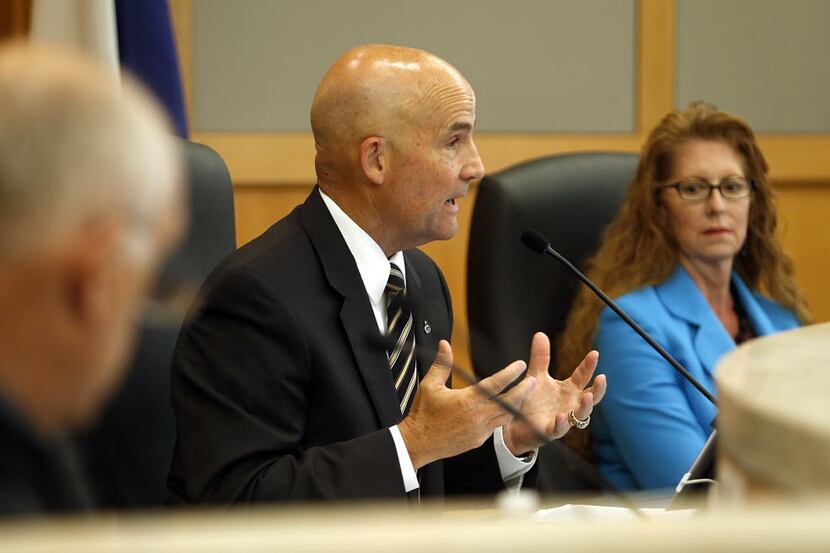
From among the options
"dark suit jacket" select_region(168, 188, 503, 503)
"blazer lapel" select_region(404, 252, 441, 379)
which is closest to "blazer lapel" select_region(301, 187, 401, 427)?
"dark suit jacket" select_region(168, 188, 503, 503)

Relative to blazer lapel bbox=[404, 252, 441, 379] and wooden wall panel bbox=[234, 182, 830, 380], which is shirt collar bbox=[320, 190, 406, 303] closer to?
blazer lapel bbox=[404, 252, 441, 379]

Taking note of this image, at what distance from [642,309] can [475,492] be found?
2.16 ft

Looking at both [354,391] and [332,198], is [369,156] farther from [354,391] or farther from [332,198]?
[354,391]

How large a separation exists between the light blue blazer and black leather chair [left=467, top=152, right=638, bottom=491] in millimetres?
143

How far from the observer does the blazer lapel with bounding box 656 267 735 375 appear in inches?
92.6

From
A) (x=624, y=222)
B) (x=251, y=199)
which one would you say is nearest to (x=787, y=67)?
(x=624, y=222)

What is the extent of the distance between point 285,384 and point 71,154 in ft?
3.78

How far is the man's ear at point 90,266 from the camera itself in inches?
20.3

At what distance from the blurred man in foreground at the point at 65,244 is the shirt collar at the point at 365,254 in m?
1.24

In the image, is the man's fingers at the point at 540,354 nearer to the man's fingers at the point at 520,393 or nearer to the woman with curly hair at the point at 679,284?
the man's fingers at the point at 520,393

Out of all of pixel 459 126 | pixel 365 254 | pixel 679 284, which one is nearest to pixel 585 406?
pixel 365 254

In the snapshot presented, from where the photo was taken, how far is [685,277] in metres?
2.46

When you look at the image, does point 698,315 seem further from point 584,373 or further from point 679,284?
point 584,373

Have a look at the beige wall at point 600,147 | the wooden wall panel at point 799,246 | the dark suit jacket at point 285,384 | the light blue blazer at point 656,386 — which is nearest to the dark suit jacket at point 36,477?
the dark suit jacket at point 285,384
